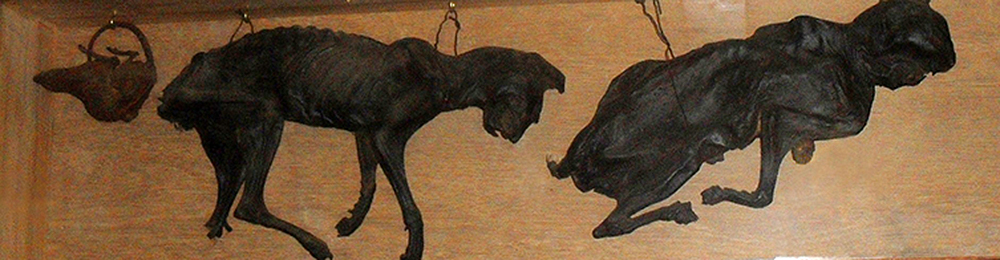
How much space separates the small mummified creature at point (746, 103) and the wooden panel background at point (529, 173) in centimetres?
6

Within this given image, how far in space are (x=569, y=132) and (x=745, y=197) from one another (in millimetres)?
242

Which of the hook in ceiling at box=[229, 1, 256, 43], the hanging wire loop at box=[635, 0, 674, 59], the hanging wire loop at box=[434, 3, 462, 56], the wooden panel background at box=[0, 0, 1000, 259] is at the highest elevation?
the hook in ceiling at box=[229, 1, 256, 43]

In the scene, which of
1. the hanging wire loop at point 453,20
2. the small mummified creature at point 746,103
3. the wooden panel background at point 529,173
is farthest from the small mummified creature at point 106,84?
the small mummified creature at point 746,103

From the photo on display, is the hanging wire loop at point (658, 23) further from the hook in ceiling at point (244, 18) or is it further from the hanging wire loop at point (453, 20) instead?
the hook in ceiling at point (244, 18)

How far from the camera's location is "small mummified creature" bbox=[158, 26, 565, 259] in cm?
143

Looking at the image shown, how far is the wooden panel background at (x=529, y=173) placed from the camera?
56.3 inches

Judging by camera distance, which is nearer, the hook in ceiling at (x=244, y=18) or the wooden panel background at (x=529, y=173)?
the wooden panel background at (x=529, y=173)

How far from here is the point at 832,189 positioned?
1433 millimetres

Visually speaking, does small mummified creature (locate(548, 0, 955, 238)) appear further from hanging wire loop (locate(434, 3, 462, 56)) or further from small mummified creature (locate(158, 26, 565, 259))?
hanging wire loop (locate(434, 3, 462, 56))

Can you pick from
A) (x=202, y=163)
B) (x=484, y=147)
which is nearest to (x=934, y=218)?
(x=484, y=147)

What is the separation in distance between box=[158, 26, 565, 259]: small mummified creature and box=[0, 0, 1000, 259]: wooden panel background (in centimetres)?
5

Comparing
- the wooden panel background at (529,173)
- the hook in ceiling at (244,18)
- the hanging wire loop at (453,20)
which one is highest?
the hook in ceiling at (244,18)

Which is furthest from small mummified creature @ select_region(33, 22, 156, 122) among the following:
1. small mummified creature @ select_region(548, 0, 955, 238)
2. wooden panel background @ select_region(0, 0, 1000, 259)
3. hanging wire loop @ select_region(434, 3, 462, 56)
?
small mummified creature @ select_region(548, 0, 955, 238)

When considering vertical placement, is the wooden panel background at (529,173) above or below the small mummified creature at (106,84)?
below
